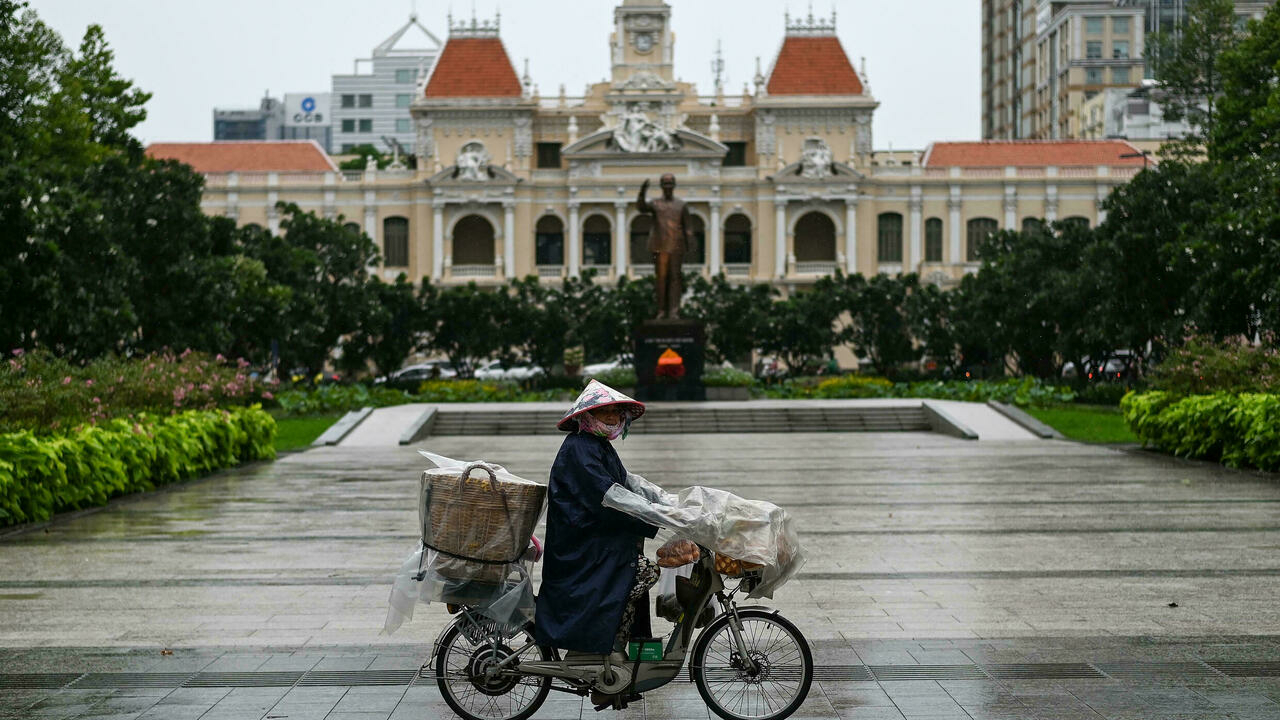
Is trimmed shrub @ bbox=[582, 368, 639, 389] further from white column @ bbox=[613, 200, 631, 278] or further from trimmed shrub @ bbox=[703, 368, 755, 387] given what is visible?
white column @ bbox=[613, 200, 631, 278]

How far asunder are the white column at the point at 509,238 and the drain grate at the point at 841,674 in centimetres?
6653

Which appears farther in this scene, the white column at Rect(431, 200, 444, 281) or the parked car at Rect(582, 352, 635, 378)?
the white column at Rect(431, 200, 444, 281)

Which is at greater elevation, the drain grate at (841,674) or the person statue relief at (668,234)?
the person statue relief at (668,234)

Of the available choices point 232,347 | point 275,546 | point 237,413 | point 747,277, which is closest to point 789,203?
point 747,277

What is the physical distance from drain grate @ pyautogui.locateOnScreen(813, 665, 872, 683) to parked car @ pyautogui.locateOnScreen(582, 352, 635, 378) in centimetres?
3747

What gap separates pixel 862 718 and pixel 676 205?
27.0 meters

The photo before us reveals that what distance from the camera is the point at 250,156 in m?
78.1

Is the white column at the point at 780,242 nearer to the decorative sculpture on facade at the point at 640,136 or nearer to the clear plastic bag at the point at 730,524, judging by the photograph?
the decorative sculpture on facade at the point at 640,136

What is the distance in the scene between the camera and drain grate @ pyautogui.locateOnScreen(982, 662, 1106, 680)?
7.53m

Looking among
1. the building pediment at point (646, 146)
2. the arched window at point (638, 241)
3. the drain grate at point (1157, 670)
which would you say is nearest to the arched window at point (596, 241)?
the arched window at point (638, 241)

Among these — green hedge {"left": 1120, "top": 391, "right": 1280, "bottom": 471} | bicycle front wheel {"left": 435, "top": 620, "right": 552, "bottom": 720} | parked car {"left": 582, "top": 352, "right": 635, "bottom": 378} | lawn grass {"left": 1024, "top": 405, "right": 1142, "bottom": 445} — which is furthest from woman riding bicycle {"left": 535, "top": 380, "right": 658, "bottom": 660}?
parked car {"left": 582, "top": 352, "right": 635, "bottom": 378}

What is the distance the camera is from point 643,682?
6484 mm

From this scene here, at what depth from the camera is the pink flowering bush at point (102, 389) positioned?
16141 millimetres

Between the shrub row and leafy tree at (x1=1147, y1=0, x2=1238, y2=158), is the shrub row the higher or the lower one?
the lower one
